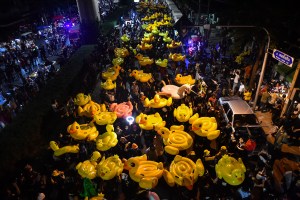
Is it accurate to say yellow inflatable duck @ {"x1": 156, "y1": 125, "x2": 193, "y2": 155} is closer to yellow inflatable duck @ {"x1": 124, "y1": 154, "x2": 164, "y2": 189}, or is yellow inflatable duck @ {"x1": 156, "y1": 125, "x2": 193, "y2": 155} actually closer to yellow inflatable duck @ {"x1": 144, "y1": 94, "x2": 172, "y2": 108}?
yellow inflatable duck @ {"x1": 124, "y1": 154, "x2": 164, "y2": 189}

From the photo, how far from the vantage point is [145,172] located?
8359 millimetres

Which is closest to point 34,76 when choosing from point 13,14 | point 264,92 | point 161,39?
point 161,39

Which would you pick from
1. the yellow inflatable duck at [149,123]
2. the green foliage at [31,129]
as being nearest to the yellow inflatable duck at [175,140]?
the yellow inflatable duck at [149,123]

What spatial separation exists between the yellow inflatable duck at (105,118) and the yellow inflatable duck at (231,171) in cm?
520

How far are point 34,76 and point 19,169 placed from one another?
9.25 meters

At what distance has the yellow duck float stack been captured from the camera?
27.0 feet

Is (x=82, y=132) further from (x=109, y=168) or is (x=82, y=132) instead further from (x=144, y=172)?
(x=144, y=172)

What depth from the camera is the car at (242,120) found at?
35.6 ft

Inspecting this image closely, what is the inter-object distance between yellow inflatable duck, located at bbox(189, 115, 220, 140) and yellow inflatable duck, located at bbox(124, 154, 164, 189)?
265 centimetres

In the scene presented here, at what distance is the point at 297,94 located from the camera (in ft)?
42.9

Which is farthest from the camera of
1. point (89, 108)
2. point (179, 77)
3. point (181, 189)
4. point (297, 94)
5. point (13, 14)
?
point (13, 14)

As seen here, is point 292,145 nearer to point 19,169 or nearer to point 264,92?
point 264,92

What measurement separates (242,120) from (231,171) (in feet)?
13.1

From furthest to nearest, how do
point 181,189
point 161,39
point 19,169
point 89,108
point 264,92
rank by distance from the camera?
point 161,39
point 264,92
point 89,108
point 19,169
point 181,189
